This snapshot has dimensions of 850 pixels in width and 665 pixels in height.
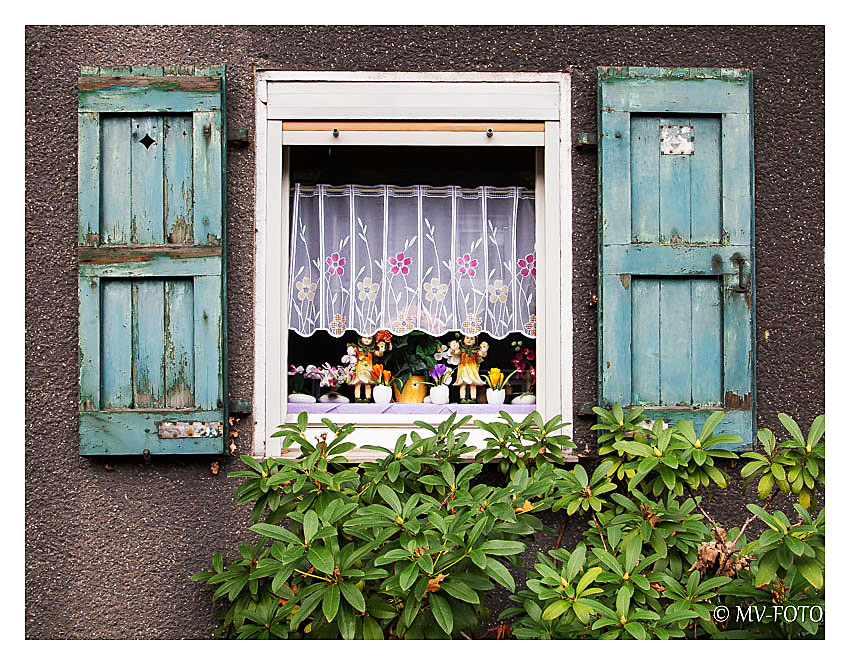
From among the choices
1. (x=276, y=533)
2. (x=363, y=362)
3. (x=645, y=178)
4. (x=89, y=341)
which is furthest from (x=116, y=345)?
(x=645, y=178)

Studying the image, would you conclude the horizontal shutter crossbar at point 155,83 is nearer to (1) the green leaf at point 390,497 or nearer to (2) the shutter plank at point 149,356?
(2) the shutter plank at point 149,356

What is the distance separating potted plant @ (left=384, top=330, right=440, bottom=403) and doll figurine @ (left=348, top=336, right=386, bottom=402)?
7 centimetres

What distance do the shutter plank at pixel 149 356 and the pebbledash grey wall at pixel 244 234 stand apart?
280mm

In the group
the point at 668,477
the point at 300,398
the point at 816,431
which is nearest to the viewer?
the point at 816,431

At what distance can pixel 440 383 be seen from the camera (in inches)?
137

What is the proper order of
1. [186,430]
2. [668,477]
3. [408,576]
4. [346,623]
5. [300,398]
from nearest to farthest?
[408,576] → [346,623] → [668,477] → [186,430] → [300,398]

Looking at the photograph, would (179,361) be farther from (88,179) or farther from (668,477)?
(668,477)

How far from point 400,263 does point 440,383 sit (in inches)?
23.2

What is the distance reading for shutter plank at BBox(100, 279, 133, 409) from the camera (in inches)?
123

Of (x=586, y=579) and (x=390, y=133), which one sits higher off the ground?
(x=390, y=133)

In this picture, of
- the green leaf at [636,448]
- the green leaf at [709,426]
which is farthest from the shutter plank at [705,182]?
the green leaf at [636,448]

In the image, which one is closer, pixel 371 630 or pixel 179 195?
pixel 371 630

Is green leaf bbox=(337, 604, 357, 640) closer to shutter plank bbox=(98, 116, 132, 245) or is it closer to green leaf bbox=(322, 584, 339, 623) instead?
green leaf bbox=(322, 584, 339, 623)

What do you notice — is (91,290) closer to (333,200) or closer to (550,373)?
(333,200)
